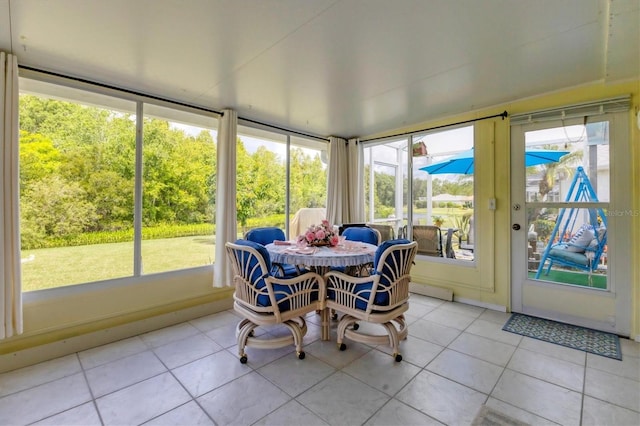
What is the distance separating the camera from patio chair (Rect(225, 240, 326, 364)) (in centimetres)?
219

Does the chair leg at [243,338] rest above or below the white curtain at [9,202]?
below

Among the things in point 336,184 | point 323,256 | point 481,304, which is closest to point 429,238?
point 481,304

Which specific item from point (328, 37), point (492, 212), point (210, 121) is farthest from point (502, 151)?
point (210, 121)

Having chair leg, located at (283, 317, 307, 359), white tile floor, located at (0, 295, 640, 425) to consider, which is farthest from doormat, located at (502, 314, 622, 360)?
chair leg, located at (283, 317, 307, 359)

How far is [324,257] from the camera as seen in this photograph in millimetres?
2352

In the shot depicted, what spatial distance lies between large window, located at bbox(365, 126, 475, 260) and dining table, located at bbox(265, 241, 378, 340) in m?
1.67

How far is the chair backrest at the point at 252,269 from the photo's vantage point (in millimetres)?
2162

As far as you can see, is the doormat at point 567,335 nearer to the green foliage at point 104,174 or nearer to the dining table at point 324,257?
the dining table at point 324,257

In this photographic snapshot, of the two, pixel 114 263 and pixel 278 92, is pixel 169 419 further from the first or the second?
pixel 278 92

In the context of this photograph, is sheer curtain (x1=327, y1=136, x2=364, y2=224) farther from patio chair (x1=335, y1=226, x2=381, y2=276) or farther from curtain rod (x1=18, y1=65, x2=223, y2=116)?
curtain rod (x1=18, y1=65, x2=223, y2=116)

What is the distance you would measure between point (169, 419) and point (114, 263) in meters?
1.80

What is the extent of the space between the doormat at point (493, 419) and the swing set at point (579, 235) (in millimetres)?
2092

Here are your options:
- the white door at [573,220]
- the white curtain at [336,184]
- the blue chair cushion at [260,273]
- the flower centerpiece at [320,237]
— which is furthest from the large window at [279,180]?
the white door at [573,220]

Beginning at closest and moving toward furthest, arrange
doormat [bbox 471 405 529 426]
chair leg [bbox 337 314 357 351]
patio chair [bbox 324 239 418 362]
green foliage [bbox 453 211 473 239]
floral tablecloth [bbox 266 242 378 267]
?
doormat [bbox 471 405 529 426]
patio chair [bbox 324 239 418 362]
floral tablecloth [bbox 266 242 378 267]
chair leg [bbox 337 314 357 351]
green foliage [bbox 453 211 473 239]
